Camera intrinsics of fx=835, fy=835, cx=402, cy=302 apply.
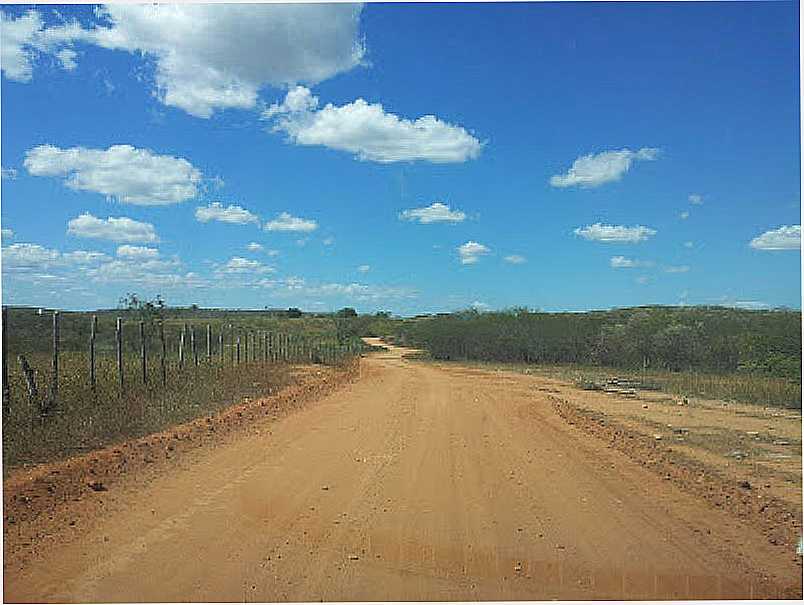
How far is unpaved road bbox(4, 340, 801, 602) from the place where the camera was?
546 cm

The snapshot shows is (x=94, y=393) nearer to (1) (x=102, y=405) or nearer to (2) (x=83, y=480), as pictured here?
(1) (x=102, y=405)

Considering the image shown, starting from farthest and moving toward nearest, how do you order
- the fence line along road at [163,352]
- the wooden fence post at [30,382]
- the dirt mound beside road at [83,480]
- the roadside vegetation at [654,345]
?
the roadside vegetation at [654,345], the fence line along road at [163,352], the wooden fence post at [30,382], the dirt mound beside road at [83,480]

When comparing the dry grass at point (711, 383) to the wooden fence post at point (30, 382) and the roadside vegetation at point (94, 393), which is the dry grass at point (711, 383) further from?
the wooden fence post at point (30, 382)

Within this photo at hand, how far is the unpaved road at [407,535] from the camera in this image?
5465mm

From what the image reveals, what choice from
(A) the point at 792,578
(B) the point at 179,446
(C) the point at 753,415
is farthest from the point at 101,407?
(C) the point at 753,415

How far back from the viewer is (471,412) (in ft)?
46.0

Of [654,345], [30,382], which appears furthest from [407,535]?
[654,345]

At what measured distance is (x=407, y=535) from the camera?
21.2 feet

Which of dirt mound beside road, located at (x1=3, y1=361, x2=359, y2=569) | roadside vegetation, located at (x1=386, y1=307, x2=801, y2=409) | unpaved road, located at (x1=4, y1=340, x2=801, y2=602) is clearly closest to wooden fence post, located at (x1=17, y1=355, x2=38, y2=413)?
dirt mound beside road, located at (x1=3, y1=361, x2=359, y2=569)

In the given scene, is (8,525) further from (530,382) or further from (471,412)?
(530,382)

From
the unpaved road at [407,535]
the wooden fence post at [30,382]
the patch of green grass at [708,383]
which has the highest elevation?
the wooden fence post at [30,382]

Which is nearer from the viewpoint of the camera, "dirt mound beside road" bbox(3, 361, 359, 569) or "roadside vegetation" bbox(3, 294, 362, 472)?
"dirt mound beside road" bbox(3, 361, 359, 569)

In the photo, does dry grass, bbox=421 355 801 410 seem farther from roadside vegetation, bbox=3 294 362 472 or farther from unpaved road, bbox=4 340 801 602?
roadside vegetation, bbox=3 294 362 472

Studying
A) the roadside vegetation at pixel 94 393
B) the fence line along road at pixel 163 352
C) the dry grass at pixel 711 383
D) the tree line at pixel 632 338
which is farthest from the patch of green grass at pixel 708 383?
the roadside vegetation at pixel 94 393
